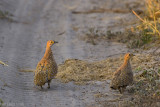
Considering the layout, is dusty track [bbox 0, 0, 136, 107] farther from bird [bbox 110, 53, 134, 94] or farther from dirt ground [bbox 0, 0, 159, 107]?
bird [bbox 110, 53, 134, 94]

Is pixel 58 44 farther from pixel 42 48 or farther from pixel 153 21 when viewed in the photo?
pixel 153 21

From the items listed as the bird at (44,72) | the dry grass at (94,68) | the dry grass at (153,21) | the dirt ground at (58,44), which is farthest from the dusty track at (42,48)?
the dry grass at (153,21)

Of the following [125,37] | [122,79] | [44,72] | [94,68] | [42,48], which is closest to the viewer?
[122,79]

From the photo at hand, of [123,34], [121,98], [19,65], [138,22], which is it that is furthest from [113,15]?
[121,98]

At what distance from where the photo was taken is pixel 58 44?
496 inches

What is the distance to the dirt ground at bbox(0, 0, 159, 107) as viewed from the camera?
24.9ft

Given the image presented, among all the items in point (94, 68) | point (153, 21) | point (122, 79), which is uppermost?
point (153, 21)

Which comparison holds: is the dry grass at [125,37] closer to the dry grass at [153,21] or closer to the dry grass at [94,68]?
the dry grass at [153,21]

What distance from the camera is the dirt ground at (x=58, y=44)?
758 centimetres

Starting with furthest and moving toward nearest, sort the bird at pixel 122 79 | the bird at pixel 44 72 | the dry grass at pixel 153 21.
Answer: the dry grass at pixel 153 21
the bird at pixel 44 72
the bird at pixel 122 79

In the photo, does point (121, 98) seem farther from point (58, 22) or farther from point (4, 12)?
point (4, 12)

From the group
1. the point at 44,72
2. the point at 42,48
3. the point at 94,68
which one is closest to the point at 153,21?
the point at 94,68

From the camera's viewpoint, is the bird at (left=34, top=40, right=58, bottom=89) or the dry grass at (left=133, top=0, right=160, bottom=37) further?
the dry grass at (left=133, top=0, right=160, bottom=37)

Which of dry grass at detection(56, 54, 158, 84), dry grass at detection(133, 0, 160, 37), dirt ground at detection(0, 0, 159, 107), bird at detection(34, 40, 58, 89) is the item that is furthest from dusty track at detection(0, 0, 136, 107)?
dry grass at detection(133, 0, 160, 37)
